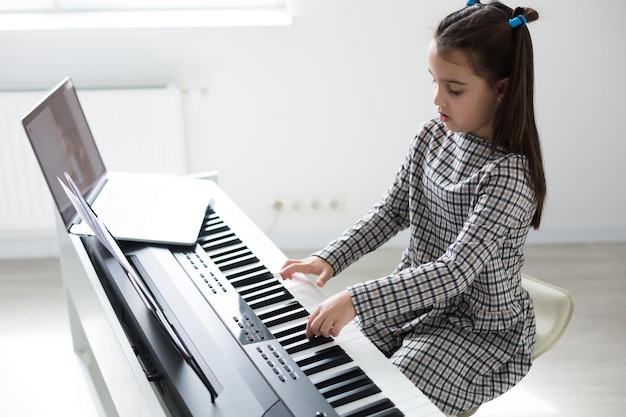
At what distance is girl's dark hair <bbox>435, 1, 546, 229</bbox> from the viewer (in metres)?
1.42

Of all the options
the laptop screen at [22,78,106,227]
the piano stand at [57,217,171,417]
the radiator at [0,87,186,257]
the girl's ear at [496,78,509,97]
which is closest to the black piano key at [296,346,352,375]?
the piano stand at [57,217,171,417]

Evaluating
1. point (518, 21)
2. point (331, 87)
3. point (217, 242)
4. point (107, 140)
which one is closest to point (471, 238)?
point (518, 21)

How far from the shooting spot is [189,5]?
10.1 feet

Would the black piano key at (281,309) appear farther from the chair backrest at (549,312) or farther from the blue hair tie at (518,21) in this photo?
the blue hair tie at (518,21)

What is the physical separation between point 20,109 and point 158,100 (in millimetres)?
521

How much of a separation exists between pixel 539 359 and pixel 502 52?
1387mm

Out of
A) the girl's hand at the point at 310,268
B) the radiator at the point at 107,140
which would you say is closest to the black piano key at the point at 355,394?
the girl's hand at the point at 310,268

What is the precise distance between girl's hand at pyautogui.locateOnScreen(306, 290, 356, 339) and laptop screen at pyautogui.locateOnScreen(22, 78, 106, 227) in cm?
64

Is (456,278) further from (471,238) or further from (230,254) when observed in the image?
(230,254)

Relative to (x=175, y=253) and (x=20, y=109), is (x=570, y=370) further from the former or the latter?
(x=20, y=109)

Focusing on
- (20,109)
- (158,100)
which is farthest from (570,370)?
(20,109)

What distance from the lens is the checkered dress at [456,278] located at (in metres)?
1.41

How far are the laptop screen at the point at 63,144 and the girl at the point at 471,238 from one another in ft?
1.78

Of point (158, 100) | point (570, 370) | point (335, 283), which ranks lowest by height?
point (570, 370)
